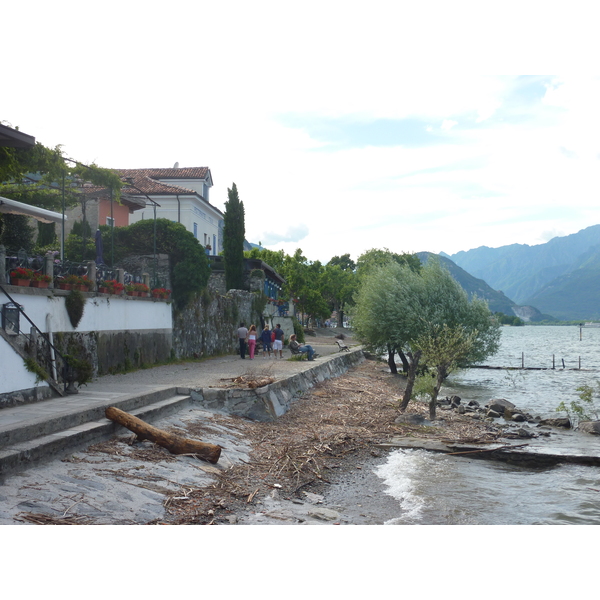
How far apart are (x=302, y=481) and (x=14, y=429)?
15.1 ft

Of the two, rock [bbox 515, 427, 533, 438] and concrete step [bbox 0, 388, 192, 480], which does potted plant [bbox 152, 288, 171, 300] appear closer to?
concrete step [bbox 0, 388, 192, 480]

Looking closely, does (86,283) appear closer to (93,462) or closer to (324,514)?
(93,462)

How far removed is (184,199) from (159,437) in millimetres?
32887

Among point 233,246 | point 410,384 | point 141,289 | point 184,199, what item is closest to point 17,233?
point 141,289

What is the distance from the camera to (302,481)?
31.4 feet

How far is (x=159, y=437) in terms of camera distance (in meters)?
8.83

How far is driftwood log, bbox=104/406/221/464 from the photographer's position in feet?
29.0

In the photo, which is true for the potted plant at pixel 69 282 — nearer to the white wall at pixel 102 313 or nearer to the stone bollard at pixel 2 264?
the white wall at pixel 102 313

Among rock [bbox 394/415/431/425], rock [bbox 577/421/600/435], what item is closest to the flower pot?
rock [bbox 394/415/431/425]

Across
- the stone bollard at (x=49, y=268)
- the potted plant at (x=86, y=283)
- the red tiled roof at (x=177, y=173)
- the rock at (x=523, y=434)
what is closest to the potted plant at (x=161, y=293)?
the potted plant at (x=86, y=283)

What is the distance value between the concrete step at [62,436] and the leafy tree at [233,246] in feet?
96.9

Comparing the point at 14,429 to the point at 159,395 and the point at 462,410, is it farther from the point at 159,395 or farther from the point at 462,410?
the point at 462,410

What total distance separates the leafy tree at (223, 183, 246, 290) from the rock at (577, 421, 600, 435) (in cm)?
2517
